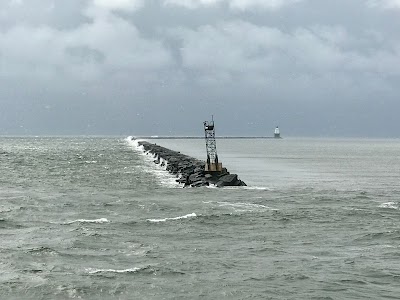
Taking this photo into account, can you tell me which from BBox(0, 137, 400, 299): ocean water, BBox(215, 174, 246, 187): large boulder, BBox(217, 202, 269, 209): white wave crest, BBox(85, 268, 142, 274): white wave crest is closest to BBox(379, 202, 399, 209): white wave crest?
BBox(0, 137, 400, 299): ocean water

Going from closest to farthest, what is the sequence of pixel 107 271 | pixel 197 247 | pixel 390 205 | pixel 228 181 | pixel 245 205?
pixel 107 271
pixel 197 247
pixel 245 205
pixel 390 205
pixel 228 181

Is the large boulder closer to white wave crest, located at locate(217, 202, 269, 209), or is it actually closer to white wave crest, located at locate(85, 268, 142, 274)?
white wave crest, located at locate(217, 202, 269, 209)

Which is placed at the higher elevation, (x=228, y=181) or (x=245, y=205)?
(x=228, y=181)

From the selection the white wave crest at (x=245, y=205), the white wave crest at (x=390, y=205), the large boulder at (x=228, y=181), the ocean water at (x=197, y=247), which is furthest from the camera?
the large boulder at (x=228, y=181)

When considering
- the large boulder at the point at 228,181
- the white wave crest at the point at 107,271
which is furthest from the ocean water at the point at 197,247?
the large boulder at the point at 228,181

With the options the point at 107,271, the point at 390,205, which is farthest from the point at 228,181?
the point at 107,271

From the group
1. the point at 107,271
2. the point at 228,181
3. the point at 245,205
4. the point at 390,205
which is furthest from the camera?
the point at 228,181

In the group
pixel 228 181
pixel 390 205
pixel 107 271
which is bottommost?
pixel 390 205

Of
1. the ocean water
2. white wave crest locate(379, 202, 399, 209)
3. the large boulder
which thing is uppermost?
the large boulder

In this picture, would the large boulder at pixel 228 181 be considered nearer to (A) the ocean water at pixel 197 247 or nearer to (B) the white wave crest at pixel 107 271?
(A) the ocean water at pixel 197 247

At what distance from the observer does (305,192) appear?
42250 mm

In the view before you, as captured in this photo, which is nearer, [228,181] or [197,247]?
[197,247]

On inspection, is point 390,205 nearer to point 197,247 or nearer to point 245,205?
point 245,205

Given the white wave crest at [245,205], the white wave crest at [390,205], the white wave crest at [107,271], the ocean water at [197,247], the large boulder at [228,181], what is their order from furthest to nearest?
1. the large boulder at [228,181]
2. the white wave crest at [390,205]
3. the white wave crest at [245,205]
4. the white wave crest at [107,271]
5. the ocean water at [197,247]
